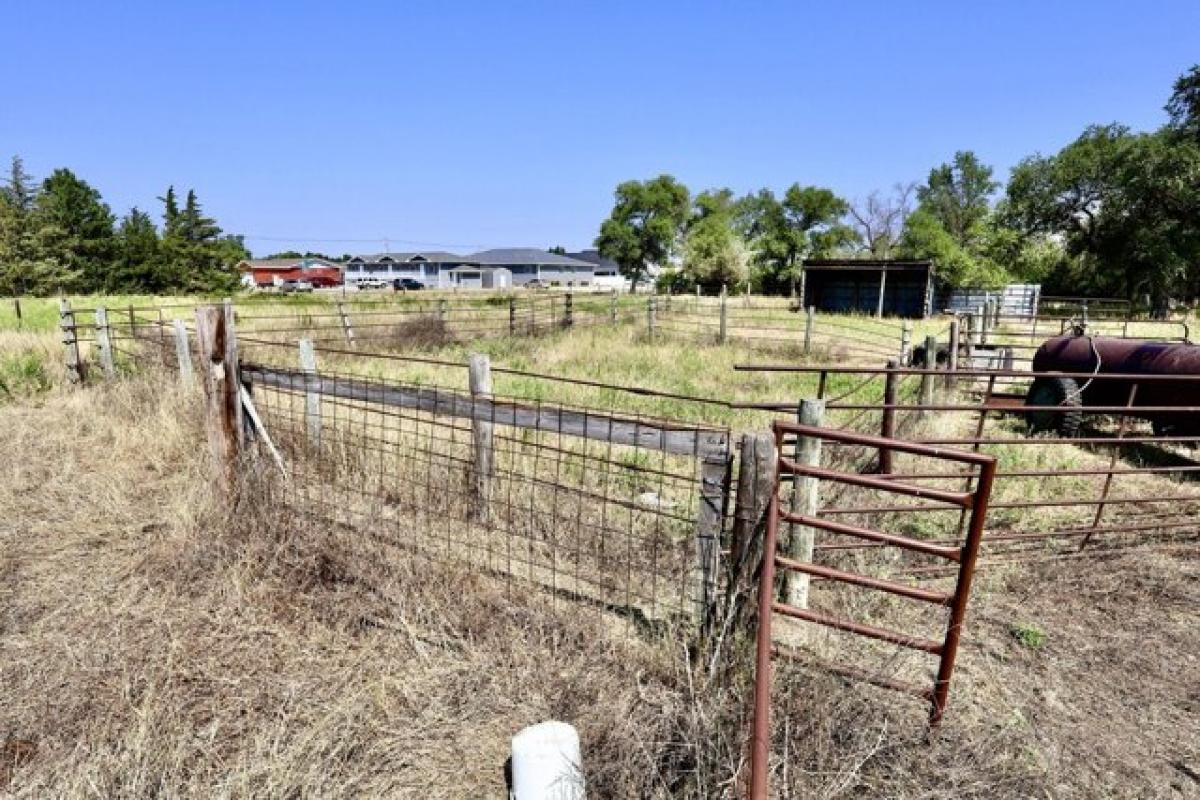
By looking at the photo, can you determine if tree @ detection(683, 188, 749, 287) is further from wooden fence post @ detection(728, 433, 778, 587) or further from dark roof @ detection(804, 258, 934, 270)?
wooden fence post @ detection(728, 433, 778, 587)

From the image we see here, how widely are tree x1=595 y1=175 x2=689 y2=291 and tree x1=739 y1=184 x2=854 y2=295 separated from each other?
9884 mm

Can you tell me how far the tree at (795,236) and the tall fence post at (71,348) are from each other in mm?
43611

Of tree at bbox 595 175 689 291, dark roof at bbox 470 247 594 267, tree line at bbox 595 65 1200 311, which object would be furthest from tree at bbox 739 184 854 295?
dark roof at bbox 470 247 594 267

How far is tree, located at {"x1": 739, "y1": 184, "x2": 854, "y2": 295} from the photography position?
4966 cm

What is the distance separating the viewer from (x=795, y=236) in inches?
1939

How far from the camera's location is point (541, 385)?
11148mm

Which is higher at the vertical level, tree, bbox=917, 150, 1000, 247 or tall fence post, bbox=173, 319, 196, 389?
tree, bbox=917, 150, 1000, 247

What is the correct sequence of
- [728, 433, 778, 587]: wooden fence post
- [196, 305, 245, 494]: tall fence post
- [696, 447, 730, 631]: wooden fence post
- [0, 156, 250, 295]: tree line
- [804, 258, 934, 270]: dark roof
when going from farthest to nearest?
[0, 156, 250, 295]: tree line, [804, 258, 934, 270]: dark roof, [196, 305, 245, 494]: tall fence post, [696, 447, 730, 631]: wooden fence post, [728, 433, 778, 587]: wooden fence post

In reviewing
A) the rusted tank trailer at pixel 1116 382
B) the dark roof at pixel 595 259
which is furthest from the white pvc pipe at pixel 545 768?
the dark roof at pixel 595 259

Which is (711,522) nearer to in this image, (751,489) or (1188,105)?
(751,489)

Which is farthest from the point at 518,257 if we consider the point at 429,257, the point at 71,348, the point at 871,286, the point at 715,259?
the point at 71,348

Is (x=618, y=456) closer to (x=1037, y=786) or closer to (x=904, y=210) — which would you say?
(x=1037, y=786)

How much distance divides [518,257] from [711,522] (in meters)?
98.3

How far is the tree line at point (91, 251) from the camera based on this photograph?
140ft
